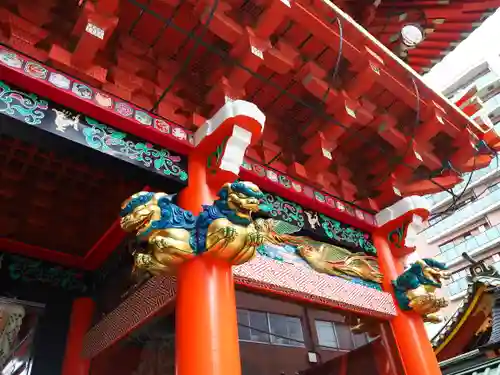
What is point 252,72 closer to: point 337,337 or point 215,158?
point 215,158

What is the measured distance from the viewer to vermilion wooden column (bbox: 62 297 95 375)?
457 cm

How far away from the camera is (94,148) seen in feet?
10.7

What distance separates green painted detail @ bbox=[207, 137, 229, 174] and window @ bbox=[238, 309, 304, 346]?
4.18ft

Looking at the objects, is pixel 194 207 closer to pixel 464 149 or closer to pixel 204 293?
pixel 204 293

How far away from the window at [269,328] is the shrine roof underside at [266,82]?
1225 millimetres

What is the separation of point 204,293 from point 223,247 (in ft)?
1.09

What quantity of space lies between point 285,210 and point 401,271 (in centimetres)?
167

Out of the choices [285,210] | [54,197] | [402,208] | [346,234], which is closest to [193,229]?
[285,210]

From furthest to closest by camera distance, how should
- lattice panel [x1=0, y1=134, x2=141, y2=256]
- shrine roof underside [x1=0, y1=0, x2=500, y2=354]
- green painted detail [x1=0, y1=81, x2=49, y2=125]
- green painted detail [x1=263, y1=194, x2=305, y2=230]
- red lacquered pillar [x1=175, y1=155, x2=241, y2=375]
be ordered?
green painted detail [x1=263, y1=194, x2=305, y2=230]
lattice panel [x1=0, y1=134, x2=141, y2=256]
shrine roof underside [x1=0, y1=0, x2=500, y2=354]
green painted detail [x1=0, y1=81, x2=49, y2=125]
red lacquered pillar [x1=175, y1=155, x2=241, y2=375]

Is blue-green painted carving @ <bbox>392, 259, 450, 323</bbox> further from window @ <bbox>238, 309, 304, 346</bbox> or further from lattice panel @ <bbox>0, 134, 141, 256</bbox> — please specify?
lattice panel @ <bbox>0, 134, 141, 256</bbox>

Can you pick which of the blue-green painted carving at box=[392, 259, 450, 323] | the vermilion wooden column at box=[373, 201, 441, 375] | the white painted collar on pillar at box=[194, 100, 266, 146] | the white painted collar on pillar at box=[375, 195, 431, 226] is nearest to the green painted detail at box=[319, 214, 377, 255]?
the vermilion wooden column at box=[373, 201, 441, 375]

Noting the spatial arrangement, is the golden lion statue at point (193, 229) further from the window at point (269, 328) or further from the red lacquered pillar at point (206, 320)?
the window at point (269, 328)

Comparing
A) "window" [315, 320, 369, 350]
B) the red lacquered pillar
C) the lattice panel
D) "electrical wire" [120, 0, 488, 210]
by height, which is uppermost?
"electrical wire" [120, 0, 488, 210]

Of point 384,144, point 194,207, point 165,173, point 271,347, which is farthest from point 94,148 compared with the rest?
point 384,144
